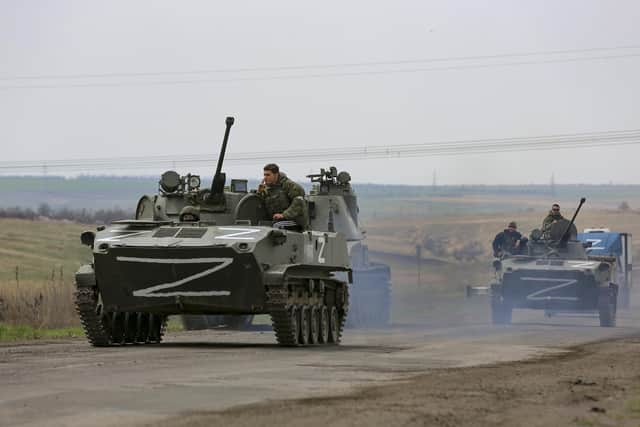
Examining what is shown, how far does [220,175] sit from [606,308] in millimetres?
13215

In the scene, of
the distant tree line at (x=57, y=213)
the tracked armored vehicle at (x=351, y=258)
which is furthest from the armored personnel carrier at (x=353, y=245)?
the distant tree line at (x=57, y=213)

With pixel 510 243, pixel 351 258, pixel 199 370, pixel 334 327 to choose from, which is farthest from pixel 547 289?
pixel 199 370

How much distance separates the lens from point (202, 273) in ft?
77.6

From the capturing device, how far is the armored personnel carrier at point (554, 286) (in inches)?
1430

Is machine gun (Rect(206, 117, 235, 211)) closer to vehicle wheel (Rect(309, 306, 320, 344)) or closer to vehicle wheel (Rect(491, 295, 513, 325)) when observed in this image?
vehicle wheel (Rect(309, 306, 320, 344))

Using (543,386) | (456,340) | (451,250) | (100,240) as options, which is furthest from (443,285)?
(543,386)

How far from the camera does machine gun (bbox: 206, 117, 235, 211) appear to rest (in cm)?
2592

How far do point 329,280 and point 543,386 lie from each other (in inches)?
440

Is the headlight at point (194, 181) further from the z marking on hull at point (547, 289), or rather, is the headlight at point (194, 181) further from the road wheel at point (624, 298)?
the road wheel at point (624, 298)

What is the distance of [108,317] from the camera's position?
81.8 feet

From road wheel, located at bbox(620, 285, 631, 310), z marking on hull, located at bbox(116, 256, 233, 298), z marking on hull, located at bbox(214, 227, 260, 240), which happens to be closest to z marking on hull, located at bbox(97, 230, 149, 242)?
z marking on hull, located at bbox(116, 256, 233, 298)

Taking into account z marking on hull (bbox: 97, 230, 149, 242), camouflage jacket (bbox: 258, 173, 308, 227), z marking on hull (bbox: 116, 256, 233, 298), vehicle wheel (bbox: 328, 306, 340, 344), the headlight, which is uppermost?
the headlight

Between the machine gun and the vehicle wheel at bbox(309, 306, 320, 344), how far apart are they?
2.21 m

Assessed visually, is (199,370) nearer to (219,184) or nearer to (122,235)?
(122,235)
